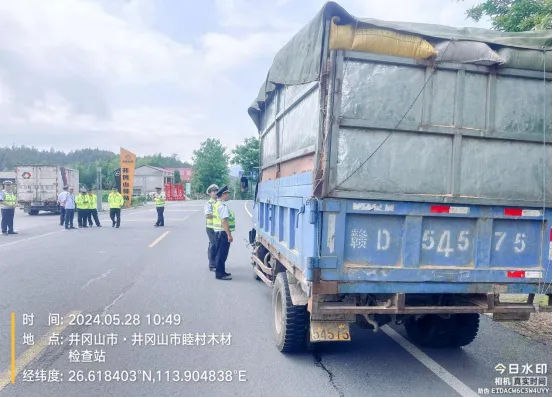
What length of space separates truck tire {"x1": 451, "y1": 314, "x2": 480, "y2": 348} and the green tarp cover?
2.64 metres

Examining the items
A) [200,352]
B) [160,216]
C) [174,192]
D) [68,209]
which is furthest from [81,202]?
[174,192]

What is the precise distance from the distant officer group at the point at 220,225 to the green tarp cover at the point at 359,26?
4.29 meters

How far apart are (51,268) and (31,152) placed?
374 ft

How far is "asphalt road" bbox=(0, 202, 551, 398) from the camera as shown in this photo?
4203 millimetres

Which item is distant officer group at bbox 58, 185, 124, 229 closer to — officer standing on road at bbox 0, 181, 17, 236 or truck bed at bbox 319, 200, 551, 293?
officer standing on road at bbox 0, 181, 17, 236

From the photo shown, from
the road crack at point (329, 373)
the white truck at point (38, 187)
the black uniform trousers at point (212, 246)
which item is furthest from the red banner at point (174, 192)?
the road crack at point (329, 373)

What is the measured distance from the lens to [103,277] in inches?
349

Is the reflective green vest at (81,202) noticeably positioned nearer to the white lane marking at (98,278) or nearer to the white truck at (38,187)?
the white truck at (38,187)

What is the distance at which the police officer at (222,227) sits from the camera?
8594mm

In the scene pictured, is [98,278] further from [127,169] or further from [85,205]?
[127,169]

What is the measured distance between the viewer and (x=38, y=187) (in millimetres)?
25859

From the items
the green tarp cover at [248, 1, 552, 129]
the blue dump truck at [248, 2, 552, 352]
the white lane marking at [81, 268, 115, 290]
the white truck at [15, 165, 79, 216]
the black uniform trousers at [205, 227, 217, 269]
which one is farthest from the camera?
the white truck at [15, 165, 79, 216]

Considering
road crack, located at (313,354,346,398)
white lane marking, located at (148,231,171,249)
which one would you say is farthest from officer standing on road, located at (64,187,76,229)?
road crack, located at (313,354,346,398)

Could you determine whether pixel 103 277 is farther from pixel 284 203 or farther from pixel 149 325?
pixel 284 203
